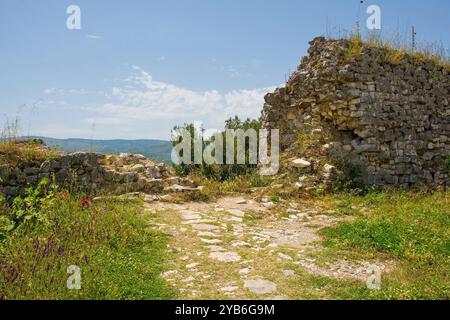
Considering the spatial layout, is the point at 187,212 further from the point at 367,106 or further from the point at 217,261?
the point at 367,106

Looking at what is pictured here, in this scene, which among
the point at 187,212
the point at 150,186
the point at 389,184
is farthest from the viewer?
the point at 389,184

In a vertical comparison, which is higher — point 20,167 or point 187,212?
point 20,167

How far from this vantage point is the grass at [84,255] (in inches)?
156

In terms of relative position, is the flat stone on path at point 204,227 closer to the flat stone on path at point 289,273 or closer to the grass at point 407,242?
the grass at point 407,242

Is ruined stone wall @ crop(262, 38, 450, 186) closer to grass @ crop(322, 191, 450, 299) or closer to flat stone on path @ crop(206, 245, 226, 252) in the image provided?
grass @ crop(322, 191, 450, 299)

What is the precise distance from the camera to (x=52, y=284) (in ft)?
13.0

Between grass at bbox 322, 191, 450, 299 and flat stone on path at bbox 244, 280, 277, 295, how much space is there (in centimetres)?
111

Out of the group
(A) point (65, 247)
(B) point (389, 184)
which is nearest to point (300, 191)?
(B) point (389, 184)

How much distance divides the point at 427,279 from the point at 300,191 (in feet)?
17.5

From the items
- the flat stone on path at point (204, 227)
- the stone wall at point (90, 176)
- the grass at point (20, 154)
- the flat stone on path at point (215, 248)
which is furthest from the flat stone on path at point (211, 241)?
the grass at point (20, 154)

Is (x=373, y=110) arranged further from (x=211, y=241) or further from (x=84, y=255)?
(x=84, y=255)

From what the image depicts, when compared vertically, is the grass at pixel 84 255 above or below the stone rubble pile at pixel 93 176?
below

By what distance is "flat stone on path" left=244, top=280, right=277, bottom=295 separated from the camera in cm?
421
